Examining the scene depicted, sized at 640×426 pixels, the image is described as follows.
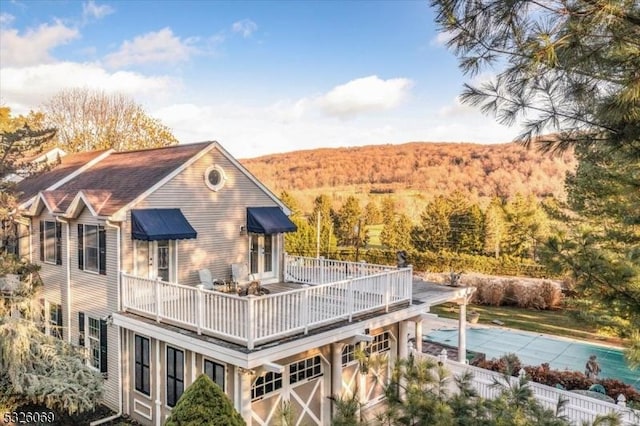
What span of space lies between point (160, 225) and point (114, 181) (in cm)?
288

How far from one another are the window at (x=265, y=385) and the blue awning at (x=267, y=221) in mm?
4489

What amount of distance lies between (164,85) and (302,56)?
400 inches

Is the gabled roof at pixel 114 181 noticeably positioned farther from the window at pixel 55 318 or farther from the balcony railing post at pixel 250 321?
the balcony railing post at pixel 250 321

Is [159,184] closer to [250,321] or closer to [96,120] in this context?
[250,321]

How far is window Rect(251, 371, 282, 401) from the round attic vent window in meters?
5.41

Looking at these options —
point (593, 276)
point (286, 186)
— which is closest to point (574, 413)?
point (593, 276)

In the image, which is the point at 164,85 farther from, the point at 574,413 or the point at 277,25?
the point at 574,413

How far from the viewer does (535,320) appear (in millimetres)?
22453

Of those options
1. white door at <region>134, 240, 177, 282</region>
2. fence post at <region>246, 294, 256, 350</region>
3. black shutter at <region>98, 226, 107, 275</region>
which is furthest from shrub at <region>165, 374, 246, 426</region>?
black shutter at <region>98, 226, 107, 275</region>

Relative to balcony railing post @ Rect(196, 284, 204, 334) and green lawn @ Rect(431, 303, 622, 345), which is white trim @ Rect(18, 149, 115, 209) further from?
green lawn @ Rect(431, 303, 622, 345)

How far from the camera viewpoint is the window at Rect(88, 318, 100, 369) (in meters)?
11.1

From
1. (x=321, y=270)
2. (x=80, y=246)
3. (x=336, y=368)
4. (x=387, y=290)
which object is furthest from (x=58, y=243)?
(x=387, y=290)

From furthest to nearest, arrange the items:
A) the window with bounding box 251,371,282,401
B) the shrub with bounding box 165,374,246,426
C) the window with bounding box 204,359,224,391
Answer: the window with bounding box 251,371,282,401
the window with bounding box 204,359,224,391
the shrub with bounding box 165,374,246,426

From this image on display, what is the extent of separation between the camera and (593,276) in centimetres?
→ 478
